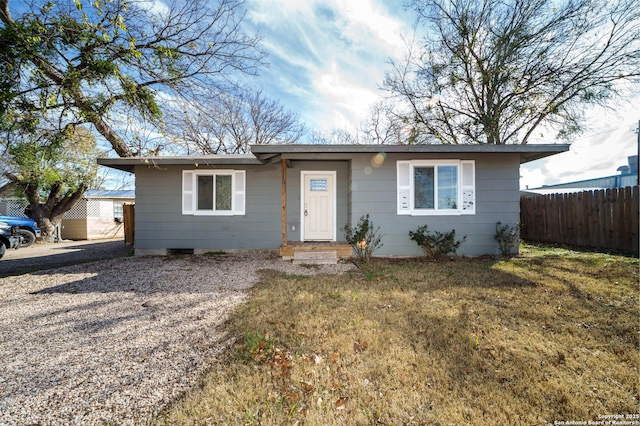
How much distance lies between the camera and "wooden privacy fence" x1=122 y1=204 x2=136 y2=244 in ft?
29.4

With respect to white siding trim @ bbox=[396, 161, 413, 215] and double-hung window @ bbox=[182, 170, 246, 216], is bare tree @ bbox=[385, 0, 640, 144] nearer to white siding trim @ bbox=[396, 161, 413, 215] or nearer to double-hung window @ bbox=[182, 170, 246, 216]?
white siding trim @ bbox=[396, 161, 413, 215]

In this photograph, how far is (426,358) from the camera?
209cm

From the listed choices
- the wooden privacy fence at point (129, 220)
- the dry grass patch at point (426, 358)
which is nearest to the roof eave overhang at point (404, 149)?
the dry grass patch at point (426, 358)

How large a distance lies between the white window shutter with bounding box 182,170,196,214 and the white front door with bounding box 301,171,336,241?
3044mm

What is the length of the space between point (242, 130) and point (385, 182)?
1241 cm

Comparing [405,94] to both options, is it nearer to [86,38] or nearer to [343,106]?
[343,106]

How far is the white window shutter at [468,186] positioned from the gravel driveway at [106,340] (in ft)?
17.0

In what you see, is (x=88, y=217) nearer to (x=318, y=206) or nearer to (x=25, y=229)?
(x=25, y=229)

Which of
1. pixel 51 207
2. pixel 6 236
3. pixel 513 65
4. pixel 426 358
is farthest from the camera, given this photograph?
pixel 51 207

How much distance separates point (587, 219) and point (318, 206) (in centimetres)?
739

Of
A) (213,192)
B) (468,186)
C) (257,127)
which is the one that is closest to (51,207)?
(213,192)

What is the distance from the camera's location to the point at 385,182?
6.32m

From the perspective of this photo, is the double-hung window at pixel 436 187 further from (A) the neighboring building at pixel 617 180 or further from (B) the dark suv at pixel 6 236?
(A) the neighboring building at pixel 617 180

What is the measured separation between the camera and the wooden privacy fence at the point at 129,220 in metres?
8.96
